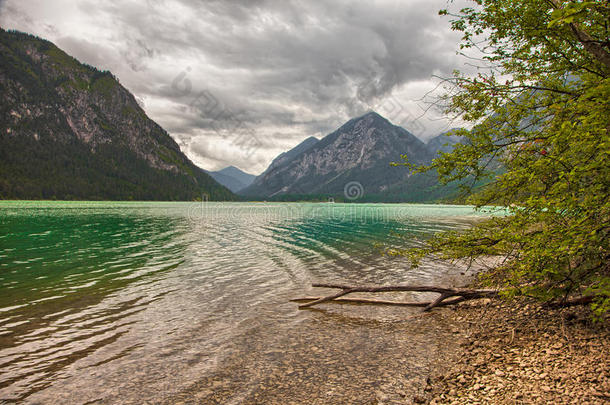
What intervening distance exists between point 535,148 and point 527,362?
5.93 meters

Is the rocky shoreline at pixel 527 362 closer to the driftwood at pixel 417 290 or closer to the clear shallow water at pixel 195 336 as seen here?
the clear shallow water at pixel 195 336

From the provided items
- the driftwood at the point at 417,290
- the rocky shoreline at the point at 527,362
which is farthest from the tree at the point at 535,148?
the driftwood at the point at 417,290

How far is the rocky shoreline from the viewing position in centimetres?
690

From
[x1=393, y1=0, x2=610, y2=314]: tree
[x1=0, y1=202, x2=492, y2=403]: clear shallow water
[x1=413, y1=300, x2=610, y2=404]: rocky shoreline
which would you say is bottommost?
[x1=0, y1=202, x2=492, y2=403]: clear shallow water

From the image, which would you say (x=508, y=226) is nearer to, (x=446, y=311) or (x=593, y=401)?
(x=593, y=401)

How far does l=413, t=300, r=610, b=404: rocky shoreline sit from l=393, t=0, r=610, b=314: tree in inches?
46.4

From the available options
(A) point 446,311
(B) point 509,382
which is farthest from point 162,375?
(A) point 446,311

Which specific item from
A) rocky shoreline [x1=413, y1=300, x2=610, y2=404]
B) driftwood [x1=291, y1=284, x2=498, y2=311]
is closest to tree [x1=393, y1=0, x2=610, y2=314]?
rocky shoreline [x1=413, y1=300, x2=610, y2=404]

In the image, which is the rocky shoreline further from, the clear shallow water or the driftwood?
the driftwood

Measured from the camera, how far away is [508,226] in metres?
8.36

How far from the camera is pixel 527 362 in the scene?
8.34 metres

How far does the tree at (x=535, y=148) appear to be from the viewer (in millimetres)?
6840

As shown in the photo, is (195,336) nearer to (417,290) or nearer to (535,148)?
(417,290)

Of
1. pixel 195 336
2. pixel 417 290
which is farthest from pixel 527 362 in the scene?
pixel 195 336
